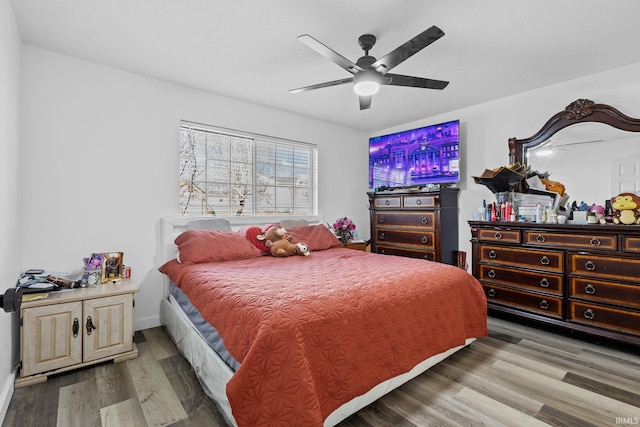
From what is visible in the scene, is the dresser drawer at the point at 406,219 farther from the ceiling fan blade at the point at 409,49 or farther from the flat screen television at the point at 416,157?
the ceiling fan blade at the point at 409,49

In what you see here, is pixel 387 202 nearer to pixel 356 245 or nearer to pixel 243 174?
pixel 356 245

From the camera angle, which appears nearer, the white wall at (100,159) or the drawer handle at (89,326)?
the drawer handle at (89,326)

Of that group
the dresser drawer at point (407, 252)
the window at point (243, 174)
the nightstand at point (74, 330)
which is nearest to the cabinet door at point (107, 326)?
the nightstand at point (74, 330)

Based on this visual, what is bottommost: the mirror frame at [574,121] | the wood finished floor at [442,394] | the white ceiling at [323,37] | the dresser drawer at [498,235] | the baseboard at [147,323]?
the wood finished floor at [442,394]

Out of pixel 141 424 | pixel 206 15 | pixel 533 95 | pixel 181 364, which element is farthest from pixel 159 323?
pixel 533 95

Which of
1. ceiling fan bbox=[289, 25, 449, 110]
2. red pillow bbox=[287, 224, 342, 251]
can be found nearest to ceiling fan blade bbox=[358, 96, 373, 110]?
ceiling fan bbox=[289, 25, 449, 110]

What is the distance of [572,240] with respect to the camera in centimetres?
266

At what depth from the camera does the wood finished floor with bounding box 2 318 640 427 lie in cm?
163

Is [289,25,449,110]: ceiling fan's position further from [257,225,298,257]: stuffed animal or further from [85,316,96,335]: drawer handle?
[85,316,96,335]: drawer handle

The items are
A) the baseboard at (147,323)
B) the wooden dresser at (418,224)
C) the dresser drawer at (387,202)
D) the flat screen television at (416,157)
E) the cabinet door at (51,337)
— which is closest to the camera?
the cabinet door at (51,337)

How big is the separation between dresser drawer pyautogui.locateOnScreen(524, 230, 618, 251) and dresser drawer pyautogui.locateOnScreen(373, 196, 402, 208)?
156 cm

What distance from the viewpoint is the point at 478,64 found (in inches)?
106

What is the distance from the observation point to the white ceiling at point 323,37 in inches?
76.7

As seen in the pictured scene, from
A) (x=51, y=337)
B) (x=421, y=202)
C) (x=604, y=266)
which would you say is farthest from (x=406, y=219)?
(x=51, y=337)
